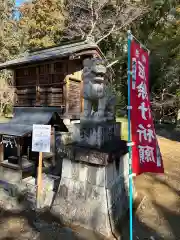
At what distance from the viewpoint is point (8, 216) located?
15.9 ft

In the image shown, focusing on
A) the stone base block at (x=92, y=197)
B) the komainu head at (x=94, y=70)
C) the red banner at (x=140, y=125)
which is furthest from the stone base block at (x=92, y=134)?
the komainu head at (x=94, y=70)

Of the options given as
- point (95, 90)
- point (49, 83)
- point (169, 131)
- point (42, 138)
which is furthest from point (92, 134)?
point (169, 131)

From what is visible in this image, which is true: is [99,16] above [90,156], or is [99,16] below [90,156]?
above

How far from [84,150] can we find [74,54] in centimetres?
616

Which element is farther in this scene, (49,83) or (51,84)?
(49,83)

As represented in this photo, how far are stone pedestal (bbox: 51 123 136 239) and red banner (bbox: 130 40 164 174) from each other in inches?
26.7

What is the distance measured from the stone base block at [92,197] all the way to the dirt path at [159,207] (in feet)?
1.79

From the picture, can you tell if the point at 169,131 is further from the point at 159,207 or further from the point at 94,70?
the point at 94,70

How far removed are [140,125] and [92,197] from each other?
6.28 feet

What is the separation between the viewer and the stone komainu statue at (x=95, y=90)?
14.9 ft

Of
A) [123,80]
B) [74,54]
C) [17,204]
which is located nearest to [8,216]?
[17,204]

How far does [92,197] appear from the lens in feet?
→ 14.5

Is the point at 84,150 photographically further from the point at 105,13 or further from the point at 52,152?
the point at 105,13

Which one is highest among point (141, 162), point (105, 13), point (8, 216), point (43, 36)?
point (105, 13)
